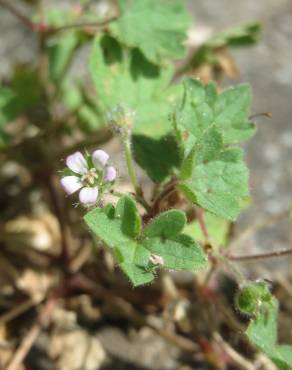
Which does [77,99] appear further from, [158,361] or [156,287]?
[158,361]

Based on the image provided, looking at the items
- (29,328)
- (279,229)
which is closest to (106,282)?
(29,328)

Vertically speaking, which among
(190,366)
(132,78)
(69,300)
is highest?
(132,78)

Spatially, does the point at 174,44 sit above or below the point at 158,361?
above

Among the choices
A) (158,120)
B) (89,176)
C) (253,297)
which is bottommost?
(253,297)

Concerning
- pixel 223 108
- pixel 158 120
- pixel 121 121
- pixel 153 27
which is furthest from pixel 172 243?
→ pixel 153 27

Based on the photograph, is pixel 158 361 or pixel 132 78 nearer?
pixel 132 78

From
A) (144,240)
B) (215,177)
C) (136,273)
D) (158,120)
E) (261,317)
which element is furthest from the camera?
(158,120)

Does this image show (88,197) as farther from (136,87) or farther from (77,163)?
(136,87)
